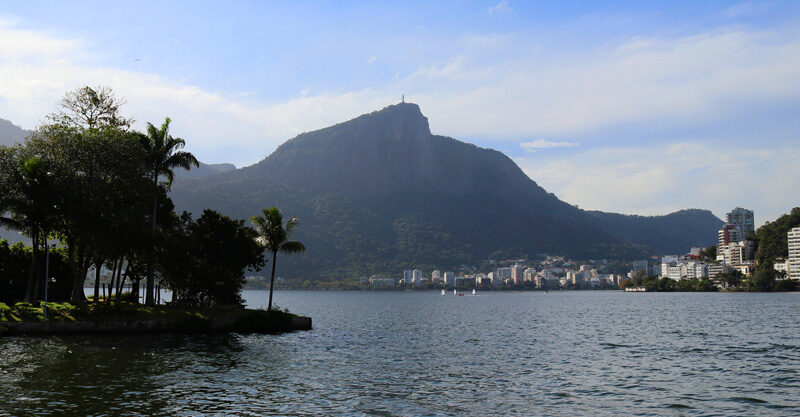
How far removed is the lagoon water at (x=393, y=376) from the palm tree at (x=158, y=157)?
11.6 m

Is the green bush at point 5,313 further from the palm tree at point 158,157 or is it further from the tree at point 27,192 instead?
the palm tree at point 158,157

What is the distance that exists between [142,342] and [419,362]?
2221 centimetres

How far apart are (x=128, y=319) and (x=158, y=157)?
55.2ft

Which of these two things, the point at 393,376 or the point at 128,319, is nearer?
the point at 393,376

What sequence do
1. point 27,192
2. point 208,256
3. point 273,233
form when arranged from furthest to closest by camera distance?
point 208,256 → point 273,233 → point 27,192

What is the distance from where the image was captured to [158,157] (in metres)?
60.8

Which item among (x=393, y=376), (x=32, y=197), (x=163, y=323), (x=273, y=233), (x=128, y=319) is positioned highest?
(x=32, y=197)

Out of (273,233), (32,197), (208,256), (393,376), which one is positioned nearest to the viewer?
(393,376)

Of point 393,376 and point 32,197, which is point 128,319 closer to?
point 32,197

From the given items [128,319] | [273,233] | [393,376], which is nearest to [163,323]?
[128,319]

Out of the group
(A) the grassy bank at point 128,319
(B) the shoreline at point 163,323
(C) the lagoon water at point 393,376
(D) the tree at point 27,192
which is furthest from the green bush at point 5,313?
(C) the lagoon water at point 393,376

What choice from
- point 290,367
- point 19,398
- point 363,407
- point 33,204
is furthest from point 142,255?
point 363,407

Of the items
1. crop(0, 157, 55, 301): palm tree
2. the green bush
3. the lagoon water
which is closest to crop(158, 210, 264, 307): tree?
crop(0, 157, 55, 301): palm tree

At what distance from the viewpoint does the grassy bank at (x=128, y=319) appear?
164 ft
